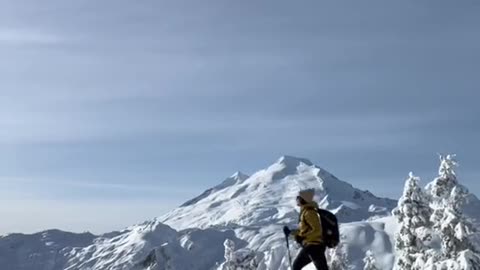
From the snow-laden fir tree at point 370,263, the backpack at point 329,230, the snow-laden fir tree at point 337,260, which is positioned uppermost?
the backpack at point 329,230

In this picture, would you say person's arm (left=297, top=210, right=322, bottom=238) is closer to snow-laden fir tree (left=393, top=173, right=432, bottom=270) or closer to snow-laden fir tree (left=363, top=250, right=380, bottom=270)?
snow-laden fir tree (left=393, top=173, right=432, bottom=270)

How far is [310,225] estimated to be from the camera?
14312 mm

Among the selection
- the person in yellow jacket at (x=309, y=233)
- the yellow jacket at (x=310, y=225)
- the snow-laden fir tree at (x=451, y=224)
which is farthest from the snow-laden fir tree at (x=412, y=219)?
the yellow jacket at (x=310, y=225)

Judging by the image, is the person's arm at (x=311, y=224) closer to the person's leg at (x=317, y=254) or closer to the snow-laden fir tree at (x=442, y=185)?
the person's leg at (x=317, y=254)

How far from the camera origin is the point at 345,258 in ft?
130

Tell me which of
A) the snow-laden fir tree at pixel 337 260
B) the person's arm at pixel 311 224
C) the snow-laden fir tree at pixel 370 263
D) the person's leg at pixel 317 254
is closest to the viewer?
the person's arm at pixel 311 224

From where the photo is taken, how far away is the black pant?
14469mm

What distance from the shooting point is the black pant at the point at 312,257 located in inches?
570

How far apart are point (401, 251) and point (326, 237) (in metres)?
19.3

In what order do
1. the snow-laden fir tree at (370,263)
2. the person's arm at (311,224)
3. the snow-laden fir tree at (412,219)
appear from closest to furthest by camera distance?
1. the person's arm at (311,224)
2. the snow-laden fir tree at (412,219)
3. the snow-laden fir tree at (370,263)

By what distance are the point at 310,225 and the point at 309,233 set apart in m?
0.18

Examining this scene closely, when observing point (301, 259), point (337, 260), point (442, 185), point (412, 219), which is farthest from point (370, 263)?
point (301, 259)

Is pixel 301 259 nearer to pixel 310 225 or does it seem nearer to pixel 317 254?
pixel 317 254

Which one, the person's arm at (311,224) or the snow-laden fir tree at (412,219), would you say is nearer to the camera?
the person's arm at (311,224)
